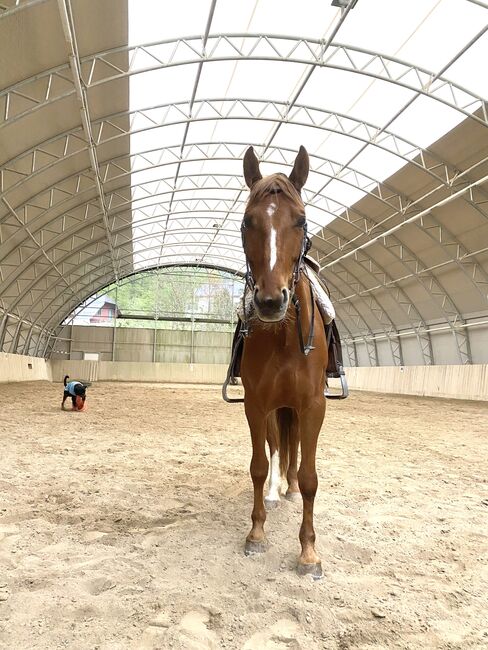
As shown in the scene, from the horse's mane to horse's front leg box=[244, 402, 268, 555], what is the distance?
155cm

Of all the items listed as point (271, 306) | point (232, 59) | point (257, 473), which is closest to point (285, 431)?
point (257, 473)

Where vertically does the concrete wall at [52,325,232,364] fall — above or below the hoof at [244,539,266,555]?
above

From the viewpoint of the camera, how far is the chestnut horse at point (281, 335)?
2928mm

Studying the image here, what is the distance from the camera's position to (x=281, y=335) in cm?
336

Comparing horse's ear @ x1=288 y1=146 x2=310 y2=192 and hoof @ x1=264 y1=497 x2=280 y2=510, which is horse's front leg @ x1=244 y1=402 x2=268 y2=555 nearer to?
hoof @ x1=264 y1=497 x2=280 y2=510

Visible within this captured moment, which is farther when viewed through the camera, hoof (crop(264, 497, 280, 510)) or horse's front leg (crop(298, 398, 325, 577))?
hoof (crop(264, 497, 280, 510))

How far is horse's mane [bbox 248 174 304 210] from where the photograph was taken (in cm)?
318

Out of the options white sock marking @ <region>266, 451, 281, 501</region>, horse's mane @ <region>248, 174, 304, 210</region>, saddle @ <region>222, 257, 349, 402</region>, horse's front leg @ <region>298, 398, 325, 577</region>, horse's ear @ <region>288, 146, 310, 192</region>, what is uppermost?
horse's ear @ <region>288, 146, 310, 192</region>

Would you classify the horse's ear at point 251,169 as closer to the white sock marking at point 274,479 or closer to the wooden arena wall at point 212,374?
the white sock marking at point 274,479

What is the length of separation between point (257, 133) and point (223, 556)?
1959 cm

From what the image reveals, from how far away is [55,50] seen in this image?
11766mm

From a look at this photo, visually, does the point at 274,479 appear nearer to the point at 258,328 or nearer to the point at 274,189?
the point at 258,328

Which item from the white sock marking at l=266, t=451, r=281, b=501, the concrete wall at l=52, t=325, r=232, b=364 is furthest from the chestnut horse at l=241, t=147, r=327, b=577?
the concrete wall at l=52, t=325, r=232, b=364

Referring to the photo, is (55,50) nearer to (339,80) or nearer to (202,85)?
(202,85)
